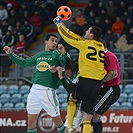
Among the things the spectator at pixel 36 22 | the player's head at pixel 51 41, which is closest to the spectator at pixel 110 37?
the spectator at pixel 36 22

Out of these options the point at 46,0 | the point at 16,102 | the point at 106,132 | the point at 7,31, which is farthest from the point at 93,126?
the point at 46,0

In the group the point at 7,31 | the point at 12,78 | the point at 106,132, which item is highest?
the point at 7,31

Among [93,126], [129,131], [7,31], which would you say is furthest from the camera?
[7,31]

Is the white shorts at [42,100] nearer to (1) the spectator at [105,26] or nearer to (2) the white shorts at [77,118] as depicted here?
(2) the white shorts at [77,118]

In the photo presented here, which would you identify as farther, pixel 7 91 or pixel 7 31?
pixel 7 31

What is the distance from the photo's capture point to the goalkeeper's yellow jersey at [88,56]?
33.6ft

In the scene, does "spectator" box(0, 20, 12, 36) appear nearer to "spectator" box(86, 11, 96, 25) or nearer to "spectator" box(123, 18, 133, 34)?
"spectator" box(86, 11, 96, 25)

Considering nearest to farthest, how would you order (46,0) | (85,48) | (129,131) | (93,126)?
(85,48) < (93,126) < (129,131) < (46,0)

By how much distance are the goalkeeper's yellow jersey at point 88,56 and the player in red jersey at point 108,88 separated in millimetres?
266

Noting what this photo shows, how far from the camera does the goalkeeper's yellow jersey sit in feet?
33.6

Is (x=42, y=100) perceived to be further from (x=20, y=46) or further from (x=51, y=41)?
(x=20, y=46)

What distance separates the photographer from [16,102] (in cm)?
1628

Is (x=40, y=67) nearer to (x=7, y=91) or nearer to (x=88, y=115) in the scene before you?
(x=88, y=115)

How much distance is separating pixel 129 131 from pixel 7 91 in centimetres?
365
